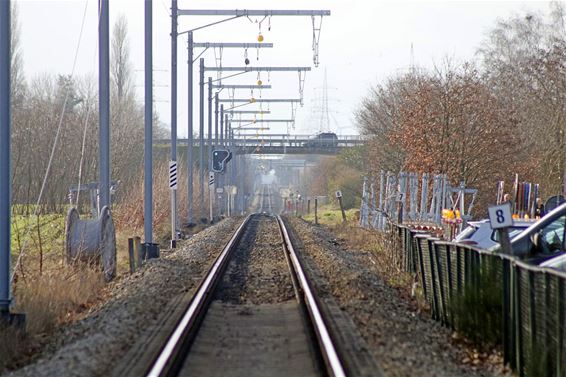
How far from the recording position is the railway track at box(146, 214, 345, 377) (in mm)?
10062

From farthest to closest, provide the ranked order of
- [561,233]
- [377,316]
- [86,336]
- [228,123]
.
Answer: [228,123], [561,233], [377,316], [86,336]

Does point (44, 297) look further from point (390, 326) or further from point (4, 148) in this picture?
point (390, 326)

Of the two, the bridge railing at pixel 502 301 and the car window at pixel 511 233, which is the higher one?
the car window at pixel 511 233

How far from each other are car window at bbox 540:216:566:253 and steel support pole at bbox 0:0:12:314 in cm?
795

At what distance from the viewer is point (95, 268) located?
2009cm

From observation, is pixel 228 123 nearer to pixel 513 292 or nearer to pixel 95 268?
pixel 95 268

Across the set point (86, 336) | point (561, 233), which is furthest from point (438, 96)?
point (86, 336)

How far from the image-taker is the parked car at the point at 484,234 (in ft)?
A: 55.1

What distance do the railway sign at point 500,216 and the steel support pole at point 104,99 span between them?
12.7m

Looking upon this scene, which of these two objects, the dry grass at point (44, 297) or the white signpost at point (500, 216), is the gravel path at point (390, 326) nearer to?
the white signpost at point (500, 216)

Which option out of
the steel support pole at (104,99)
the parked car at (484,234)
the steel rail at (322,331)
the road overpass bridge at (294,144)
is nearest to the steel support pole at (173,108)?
the steel support pole at (104,99)

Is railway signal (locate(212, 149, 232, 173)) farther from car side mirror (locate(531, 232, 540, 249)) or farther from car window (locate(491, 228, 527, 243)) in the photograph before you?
car side mirror (locate(531, 232, 540, 249))

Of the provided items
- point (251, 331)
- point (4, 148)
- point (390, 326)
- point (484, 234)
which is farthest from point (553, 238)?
point (4, 148)

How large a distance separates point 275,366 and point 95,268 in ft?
34.7
